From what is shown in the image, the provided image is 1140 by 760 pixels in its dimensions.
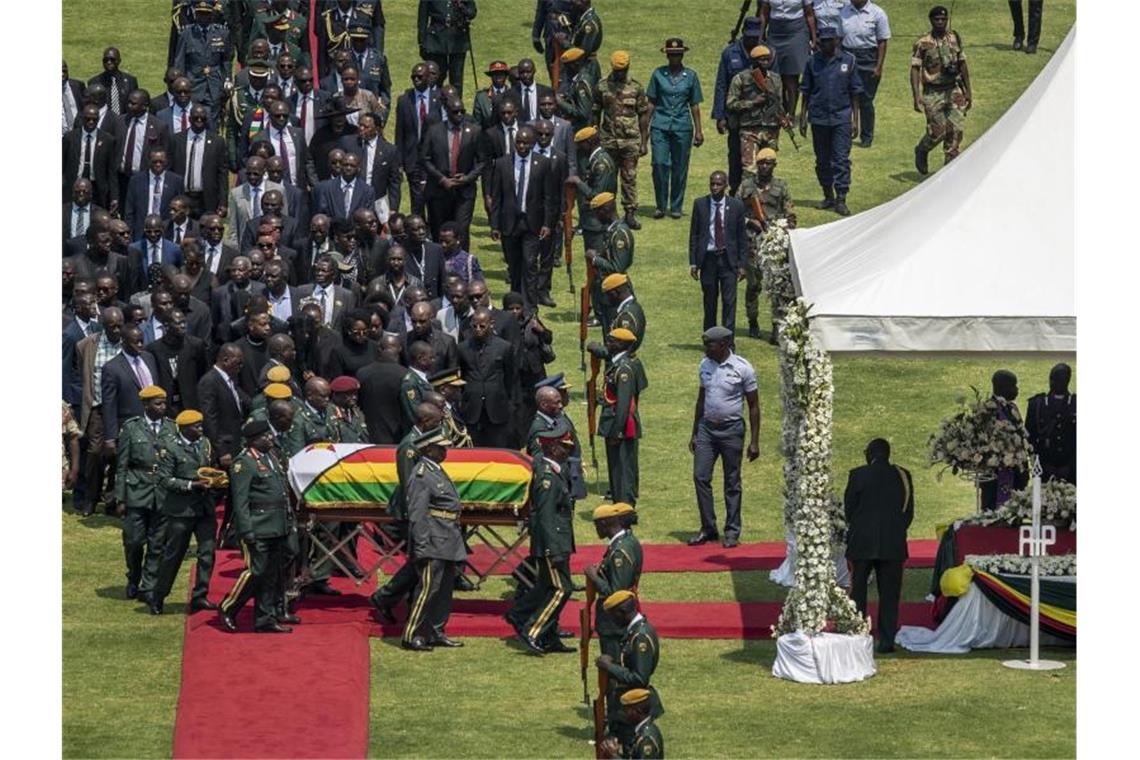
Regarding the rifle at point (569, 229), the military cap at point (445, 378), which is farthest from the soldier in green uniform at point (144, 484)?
the rifle at point (569, 229)

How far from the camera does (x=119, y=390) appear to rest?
81.0 ft

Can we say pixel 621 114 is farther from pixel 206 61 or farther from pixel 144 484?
pixel 144 484

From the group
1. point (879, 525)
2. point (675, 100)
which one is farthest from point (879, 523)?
point (675, 100)

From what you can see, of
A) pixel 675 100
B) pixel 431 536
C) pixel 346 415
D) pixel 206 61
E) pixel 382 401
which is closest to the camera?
pixel 431 536

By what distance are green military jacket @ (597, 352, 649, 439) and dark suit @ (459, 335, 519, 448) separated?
1.11 metres

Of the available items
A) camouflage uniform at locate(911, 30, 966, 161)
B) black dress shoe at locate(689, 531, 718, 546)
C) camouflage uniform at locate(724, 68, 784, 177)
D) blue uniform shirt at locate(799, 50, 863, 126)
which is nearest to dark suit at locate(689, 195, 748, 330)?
camouflage uniform at locate(724, 68, 784, 177)

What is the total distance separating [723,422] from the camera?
24.3 meters

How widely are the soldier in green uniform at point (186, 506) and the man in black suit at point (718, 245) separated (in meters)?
7.23

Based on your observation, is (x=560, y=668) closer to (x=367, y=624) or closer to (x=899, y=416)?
(x=367, y=624)

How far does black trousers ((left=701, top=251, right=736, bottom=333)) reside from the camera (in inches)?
1117

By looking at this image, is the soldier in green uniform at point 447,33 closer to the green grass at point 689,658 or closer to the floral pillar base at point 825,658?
the green grass at point 689,658

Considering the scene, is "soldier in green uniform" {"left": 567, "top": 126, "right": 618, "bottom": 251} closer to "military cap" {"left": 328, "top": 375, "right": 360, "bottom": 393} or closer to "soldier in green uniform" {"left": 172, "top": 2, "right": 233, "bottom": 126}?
"soldier in green uniform" {"left": 172, "top": 2, "right": 233, "bottom": 126}

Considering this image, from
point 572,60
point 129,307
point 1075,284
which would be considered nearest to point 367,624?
point 129,307

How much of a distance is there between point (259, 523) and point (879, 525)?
487cm
